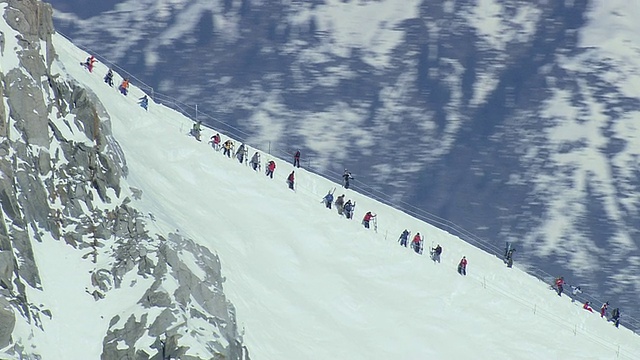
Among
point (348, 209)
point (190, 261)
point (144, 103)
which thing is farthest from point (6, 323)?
point (144, 103)

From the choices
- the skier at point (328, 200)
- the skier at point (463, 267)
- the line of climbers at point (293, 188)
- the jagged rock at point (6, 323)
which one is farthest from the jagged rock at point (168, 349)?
the skier at point (463, 267)

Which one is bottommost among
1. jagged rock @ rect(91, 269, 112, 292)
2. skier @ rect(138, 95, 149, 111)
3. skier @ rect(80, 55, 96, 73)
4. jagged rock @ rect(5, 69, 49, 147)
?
skier @ rect(138, 95, 149, 111)

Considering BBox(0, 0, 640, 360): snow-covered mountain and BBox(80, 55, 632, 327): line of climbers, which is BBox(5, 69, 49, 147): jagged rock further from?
BBox(80, 55, 632, 327): line of climbers

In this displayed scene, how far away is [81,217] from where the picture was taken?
195 ft

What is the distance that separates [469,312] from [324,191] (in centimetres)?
1202

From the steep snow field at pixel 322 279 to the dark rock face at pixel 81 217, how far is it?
9.01ft

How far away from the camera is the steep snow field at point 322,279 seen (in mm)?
68688

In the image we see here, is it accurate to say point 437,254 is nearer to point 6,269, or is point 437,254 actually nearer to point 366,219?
point 366,219

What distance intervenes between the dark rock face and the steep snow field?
9.01 ft

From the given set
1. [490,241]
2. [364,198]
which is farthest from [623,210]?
[364,198]

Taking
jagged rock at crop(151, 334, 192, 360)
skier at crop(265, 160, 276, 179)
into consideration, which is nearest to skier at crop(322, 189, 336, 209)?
skier at crop(265, 160, 276, 179)

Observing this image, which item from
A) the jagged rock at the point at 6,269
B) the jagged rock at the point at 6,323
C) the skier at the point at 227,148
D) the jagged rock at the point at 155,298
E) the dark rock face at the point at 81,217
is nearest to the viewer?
the jagged rock at the point at 6,323

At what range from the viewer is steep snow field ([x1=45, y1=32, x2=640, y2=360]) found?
6869 centimetres

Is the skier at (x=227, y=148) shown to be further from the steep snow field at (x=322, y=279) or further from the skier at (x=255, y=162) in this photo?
the steep snow field at (x=322, y=279)
